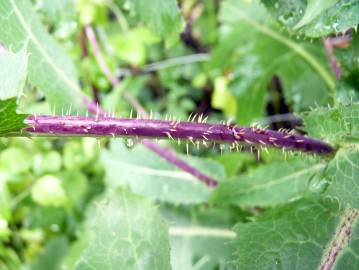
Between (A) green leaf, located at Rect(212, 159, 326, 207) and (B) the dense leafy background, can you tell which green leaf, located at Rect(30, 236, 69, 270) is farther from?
(A) green leaf, located at Rect(212, 159, 326, 207)

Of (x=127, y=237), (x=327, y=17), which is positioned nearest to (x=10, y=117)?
(x=127, y=237)

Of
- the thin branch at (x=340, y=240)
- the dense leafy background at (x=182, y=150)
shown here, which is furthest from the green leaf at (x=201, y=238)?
the thin branch at (x=340, y=240)

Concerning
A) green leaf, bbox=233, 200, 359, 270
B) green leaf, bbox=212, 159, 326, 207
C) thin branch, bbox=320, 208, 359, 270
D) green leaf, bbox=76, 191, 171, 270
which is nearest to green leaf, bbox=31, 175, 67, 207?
green leaf, bbox=212, 159, 326, 207

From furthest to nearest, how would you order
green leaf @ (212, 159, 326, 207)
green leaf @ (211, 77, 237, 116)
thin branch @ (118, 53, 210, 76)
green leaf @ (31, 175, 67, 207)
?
thin branch @ (118, 53, 210, 76) < green leaf @ (211, 77, 237, 116) < green leaf @ (31, 175, 67, 207) < green leaf @ (212, 159, 326, 207)

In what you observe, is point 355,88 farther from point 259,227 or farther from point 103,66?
point 103,66

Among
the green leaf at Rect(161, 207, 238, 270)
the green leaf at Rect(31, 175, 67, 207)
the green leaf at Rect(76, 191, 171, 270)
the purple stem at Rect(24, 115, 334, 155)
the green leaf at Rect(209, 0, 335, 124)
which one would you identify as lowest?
the green leaf at Rect(161, 207, 238, 270)
